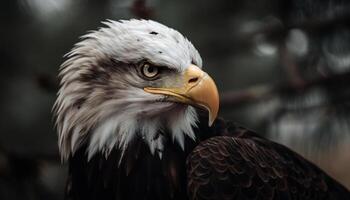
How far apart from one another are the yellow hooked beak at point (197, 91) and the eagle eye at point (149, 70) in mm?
75

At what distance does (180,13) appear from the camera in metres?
6.52

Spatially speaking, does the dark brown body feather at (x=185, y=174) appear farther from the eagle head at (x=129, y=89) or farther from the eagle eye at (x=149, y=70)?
the eagle eye at (x=149, y=70)

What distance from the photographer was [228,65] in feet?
24.2

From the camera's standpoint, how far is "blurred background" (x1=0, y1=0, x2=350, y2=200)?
459 cm

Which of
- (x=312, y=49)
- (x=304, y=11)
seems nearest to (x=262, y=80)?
(x=312, y=49)

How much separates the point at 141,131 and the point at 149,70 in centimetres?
34

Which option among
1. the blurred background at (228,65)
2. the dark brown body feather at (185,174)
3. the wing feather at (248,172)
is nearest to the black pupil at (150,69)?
the dark brown body feather at (185,174)

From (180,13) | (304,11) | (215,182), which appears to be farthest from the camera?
(180,13)

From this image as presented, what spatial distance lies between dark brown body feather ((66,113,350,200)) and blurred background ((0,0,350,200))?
3.19ft

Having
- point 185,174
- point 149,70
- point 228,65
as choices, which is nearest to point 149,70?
point 149,70

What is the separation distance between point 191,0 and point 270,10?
5.10ft

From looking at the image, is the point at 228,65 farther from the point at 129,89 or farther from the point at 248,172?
the point at 129,89

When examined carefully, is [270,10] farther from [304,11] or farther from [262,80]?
[262,80]

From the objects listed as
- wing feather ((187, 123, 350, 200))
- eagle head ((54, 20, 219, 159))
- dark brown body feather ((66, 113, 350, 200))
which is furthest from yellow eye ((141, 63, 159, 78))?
wing feather ((187, 123, 350, 200))
